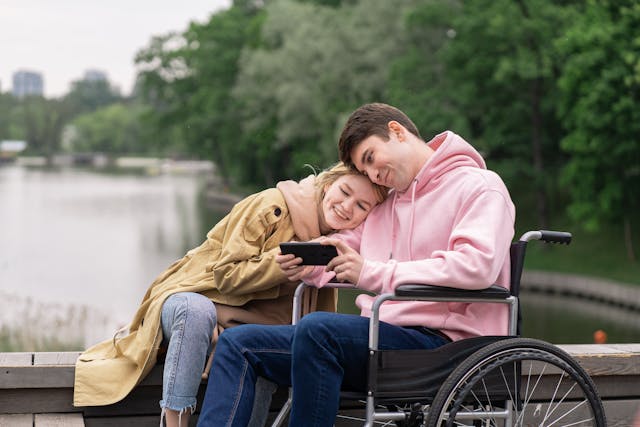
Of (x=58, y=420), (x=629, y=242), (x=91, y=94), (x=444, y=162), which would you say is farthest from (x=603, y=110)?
(x=91, y=94)

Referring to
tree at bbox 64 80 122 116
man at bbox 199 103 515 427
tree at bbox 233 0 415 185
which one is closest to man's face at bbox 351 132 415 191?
man at bbox 199 103 515 427

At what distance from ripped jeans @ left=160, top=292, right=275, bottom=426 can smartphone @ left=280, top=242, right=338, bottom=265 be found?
368 mm

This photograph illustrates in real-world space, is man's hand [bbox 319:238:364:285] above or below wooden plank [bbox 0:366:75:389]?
above

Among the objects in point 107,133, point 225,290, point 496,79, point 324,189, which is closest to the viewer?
point 225,290

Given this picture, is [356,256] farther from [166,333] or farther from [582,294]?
Answer: [582,294]

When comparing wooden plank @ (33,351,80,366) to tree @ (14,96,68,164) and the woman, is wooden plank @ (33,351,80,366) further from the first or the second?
tree @ (14,96,68,164)

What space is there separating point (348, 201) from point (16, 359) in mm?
1224

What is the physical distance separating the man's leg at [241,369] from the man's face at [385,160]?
0.51m

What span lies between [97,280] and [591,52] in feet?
36.8

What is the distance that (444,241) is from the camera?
2984 mm

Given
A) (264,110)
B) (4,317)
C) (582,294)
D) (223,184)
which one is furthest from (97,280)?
(223,184)

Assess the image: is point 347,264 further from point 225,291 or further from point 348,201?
point 225,291

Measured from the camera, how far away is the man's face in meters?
3.00

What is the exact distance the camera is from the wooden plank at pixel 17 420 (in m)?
3.26
